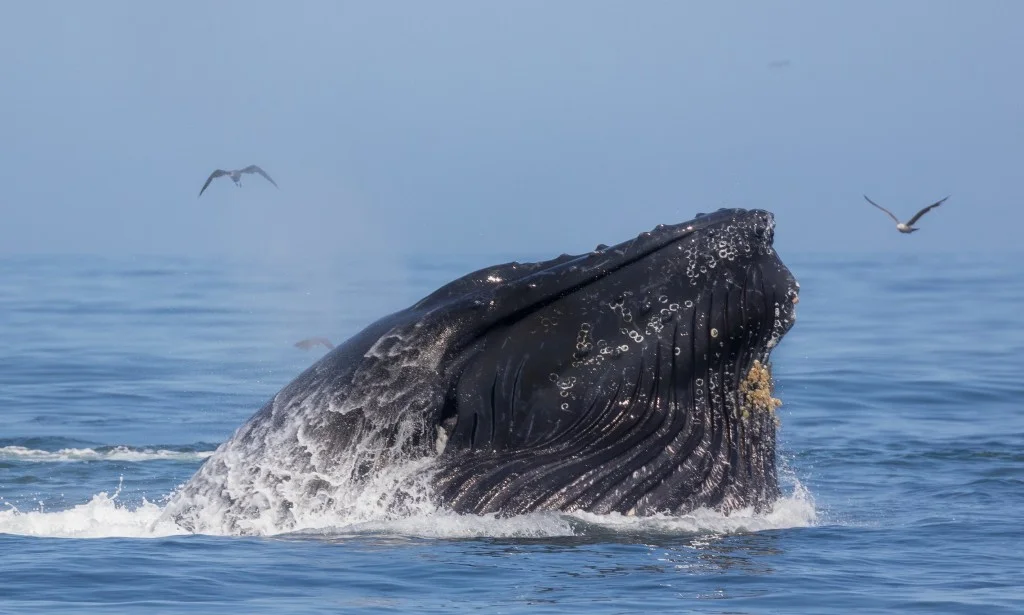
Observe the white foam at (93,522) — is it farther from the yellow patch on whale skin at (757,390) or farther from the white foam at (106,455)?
the yellow patch on whale skin at (757,390)

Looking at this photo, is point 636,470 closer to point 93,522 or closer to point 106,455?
point 93,522

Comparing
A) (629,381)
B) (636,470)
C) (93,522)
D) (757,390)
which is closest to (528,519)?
(636,470)

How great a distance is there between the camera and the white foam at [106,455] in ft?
46.4

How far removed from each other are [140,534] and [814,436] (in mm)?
8112

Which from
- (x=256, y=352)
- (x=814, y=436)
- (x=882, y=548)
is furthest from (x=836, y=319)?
(x=882, y=548)

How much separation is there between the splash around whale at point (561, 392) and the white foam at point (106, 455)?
586 centimetres

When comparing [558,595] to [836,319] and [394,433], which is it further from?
[836,319]

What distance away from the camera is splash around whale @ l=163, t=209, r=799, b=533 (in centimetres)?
841

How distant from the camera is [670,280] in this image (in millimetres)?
8461

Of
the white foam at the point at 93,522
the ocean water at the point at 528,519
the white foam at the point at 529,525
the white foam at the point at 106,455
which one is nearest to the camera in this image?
the ocean water at the point at 528,519

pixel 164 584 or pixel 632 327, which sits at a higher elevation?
pixel 632 327

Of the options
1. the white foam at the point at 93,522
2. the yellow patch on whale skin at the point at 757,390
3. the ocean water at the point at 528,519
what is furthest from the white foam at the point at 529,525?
the white foam at the point at 93,522

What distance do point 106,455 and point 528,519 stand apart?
6.69 meters

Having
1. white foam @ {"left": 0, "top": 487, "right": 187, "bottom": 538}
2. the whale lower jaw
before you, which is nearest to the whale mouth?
the whale lower jaw
